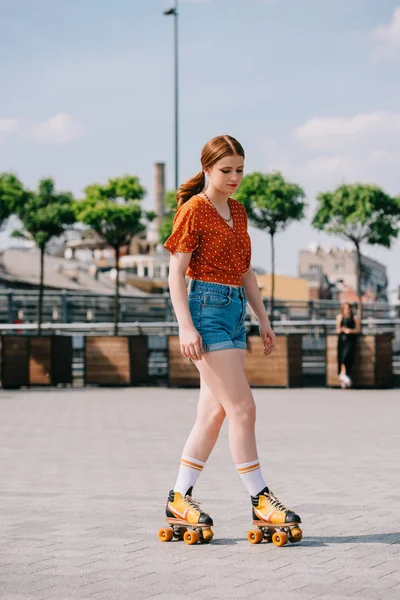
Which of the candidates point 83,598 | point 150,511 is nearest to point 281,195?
point 150,511

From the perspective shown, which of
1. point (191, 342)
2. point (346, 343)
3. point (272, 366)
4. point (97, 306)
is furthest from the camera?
point (97, 306)

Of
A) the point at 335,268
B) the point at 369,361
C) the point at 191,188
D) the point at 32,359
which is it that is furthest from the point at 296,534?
the point at 335,268

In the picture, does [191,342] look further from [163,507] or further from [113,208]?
[113,208]

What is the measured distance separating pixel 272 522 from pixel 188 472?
18.6 inches

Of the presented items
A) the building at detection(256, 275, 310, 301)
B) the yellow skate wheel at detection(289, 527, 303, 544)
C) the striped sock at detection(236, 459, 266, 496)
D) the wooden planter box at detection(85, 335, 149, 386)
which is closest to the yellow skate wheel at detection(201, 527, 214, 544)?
the striped sock at detection(236, 459, 266, 496)

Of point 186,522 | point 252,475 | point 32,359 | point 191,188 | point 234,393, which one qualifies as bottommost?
point 186,522

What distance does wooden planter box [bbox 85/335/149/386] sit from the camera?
20484mm

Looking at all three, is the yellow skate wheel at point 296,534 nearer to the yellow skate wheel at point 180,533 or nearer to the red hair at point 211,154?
the yellow skate wheel at point 180,533

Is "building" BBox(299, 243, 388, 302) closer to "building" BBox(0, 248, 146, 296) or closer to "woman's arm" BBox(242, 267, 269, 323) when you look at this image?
"building" BBox(0, 248, 146, 296)

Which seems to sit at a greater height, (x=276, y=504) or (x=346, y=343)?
(x=346, y=343)

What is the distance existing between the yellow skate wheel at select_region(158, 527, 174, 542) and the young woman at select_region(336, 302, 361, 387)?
1441cm

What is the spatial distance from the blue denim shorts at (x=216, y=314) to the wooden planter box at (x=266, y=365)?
14.8 meters

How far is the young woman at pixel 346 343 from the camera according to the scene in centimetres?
1941

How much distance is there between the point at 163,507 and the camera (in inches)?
248
